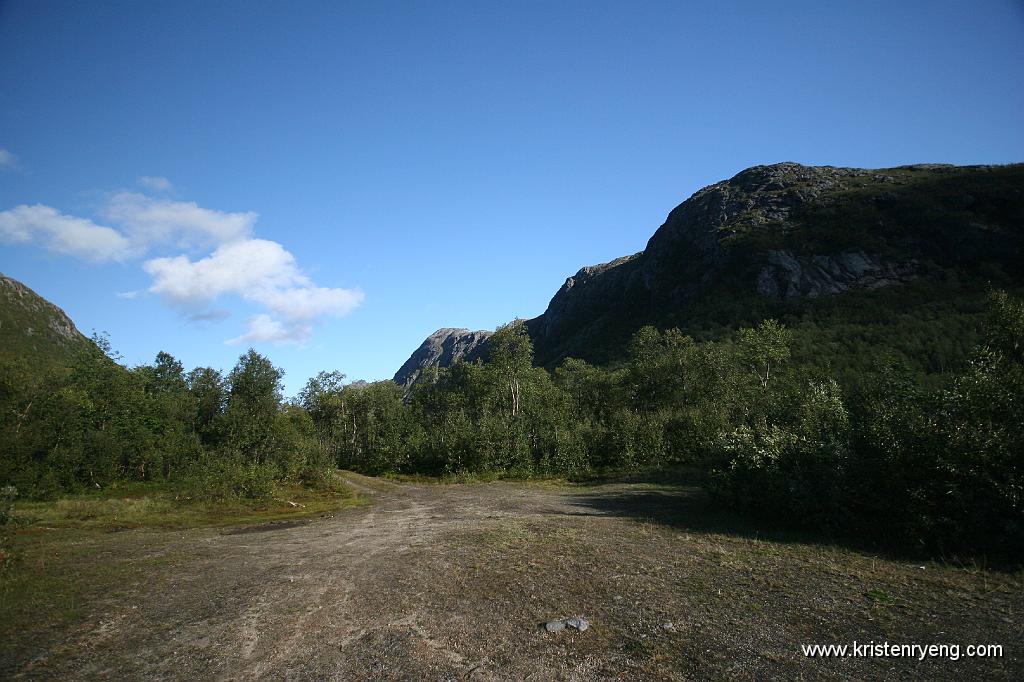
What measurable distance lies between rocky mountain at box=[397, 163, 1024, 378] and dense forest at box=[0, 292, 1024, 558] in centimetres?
4636

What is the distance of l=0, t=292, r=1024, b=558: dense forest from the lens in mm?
9617

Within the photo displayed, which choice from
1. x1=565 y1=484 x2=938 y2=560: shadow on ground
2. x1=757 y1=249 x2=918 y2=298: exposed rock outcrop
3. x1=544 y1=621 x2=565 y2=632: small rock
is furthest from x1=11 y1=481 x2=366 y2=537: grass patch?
x1=757 y1=249 x2=918 y2=298: exposed rock outcrop

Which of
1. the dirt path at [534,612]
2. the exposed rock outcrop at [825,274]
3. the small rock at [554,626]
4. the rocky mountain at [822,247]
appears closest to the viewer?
the dirt path at [534,612]

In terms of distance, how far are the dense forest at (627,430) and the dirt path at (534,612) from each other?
5.89 ft

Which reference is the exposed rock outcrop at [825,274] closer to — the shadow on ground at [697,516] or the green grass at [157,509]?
the shadow on ground at [697,516]

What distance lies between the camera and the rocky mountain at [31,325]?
106 m

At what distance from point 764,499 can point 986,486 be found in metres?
5.22

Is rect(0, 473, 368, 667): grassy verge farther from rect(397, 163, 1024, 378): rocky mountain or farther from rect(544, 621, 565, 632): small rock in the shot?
rect(397, 163, 1024, 378): rocky mountain

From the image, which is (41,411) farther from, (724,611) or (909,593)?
(909,593)

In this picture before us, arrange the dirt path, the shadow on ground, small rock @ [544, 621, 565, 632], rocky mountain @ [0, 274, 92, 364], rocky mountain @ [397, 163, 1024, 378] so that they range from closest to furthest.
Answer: the dirt path
small rock @ [544, 621, 565, 632]
the shadow on ground
rocky mountain @ [397, 163, 1024, 378]
rocky mountain @ [0, 274, 92, 364]

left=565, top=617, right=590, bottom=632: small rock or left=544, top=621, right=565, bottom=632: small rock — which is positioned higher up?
left=544, top=621, right=565, bottom=632: small rock

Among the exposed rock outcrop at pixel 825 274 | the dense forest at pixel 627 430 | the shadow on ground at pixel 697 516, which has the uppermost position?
the exposed rock outcrop at pixel 825 274

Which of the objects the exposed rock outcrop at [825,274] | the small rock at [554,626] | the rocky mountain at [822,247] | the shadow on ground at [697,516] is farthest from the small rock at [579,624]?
the exposed rock outcrop at [825,274]

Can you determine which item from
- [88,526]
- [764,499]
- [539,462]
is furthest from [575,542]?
[539,462]
